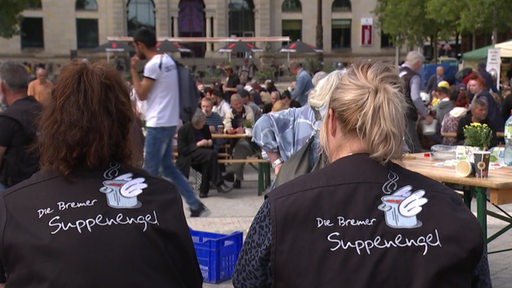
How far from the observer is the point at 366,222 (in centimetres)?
203

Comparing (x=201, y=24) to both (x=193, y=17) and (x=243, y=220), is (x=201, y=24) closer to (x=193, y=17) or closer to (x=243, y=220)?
(x=193, y=17)

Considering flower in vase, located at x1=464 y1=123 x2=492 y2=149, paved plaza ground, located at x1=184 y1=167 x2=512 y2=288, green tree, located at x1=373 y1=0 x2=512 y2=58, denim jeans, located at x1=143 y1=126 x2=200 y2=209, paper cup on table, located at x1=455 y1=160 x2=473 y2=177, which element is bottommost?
paved plaza ground, located at x1=184 y1=167 x2=512 y2=288

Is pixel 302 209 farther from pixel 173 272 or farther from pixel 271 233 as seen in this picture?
pixel 173 272

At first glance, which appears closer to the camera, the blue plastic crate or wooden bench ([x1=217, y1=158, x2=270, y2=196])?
the blue plastic crate

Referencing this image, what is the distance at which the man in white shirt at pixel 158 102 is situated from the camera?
7305 millimetres

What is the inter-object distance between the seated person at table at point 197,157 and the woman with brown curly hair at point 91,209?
7.24m

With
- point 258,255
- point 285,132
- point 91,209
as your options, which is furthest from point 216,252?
point 258,255

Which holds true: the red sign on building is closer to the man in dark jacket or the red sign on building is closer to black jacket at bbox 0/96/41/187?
the man in dark jacket

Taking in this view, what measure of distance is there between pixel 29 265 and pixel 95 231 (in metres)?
0.24

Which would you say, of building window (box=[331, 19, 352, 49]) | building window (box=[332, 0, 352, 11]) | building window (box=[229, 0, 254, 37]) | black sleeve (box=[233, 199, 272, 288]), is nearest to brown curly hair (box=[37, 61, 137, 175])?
black sleeve (box=[233, 199, 272, 288])

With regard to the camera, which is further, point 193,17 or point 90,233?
point 193,17

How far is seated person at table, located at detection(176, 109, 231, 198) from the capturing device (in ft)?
31.9

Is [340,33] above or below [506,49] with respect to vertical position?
above

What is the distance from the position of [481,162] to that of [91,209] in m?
3.33
